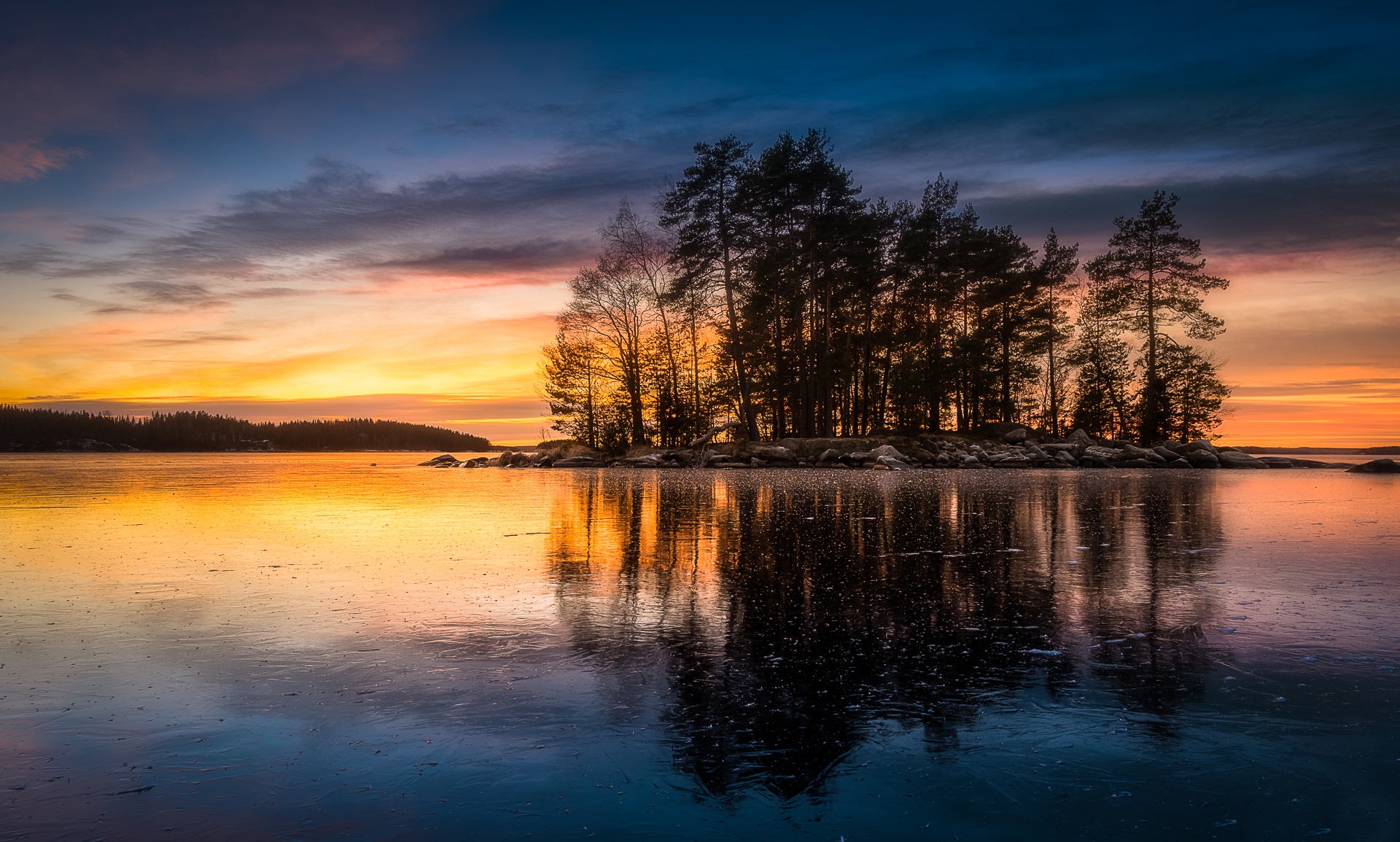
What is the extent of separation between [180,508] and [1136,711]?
65.5 ft

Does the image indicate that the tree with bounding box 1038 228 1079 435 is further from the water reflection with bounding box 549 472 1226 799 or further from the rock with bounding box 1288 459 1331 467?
the water reflection with bounding box 549 472 1226 799

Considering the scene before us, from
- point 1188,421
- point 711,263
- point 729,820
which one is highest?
point 711,263

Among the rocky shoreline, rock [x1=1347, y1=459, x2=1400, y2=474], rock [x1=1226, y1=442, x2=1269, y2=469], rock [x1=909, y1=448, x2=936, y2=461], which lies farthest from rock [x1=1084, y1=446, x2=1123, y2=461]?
rock [x1=1347, y1=459, x2=1400, y2=474]

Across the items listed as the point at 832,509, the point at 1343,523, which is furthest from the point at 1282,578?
the point at 832,509

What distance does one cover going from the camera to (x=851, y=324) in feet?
159

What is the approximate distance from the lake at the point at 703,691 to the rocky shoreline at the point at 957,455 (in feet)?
99.1

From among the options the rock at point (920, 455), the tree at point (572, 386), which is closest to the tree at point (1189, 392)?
the rock at point (920, 455)

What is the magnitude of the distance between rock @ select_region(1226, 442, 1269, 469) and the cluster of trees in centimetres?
310

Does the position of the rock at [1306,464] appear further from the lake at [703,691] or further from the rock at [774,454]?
the lake at [703,691]

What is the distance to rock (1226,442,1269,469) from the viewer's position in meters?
43.9

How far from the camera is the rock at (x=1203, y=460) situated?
140ft

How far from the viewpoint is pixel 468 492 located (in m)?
24.2

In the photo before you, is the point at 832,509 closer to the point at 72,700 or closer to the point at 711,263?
the point at 72,700

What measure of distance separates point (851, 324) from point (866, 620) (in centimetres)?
4400
